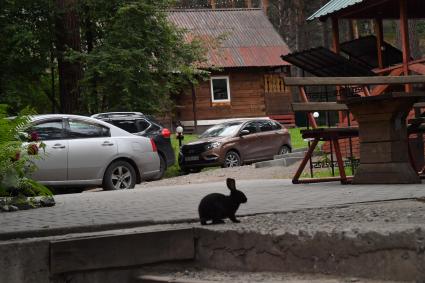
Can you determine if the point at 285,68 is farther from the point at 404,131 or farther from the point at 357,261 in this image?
the point at 357,261

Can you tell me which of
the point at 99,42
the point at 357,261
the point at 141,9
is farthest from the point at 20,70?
the point at 357,261

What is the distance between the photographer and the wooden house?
1681 inches

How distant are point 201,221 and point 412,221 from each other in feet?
5.16

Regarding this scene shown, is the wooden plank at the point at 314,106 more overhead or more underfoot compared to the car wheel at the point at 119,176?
more overhead

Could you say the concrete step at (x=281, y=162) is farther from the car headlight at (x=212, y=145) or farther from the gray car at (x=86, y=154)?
the gray car at (x=86, y=154)

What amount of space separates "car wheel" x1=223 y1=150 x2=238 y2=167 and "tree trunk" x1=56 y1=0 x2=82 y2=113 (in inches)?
214

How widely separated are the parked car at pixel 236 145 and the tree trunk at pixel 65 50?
4.20 m

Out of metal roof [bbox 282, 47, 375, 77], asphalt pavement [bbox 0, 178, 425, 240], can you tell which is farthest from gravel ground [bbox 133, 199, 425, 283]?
metal roof [bbox 282, 47, 375, 77]

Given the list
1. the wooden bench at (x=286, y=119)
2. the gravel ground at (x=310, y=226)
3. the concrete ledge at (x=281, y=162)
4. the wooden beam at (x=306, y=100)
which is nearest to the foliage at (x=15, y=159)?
the gravel ground at (x=310, y=226)

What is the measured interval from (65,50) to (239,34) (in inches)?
860

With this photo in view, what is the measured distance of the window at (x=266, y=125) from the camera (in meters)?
26.4

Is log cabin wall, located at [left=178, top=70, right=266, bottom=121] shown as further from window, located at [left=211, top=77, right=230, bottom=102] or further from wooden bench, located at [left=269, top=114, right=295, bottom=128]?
wooden bench, located at [left=269, top=114, right=295, bottom=128]

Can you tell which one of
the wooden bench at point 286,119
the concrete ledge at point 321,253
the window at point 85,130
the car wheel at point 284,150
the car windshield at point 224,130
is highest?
the wooden bench at point 286,119

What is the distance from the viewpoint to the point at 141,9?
25281 mm
